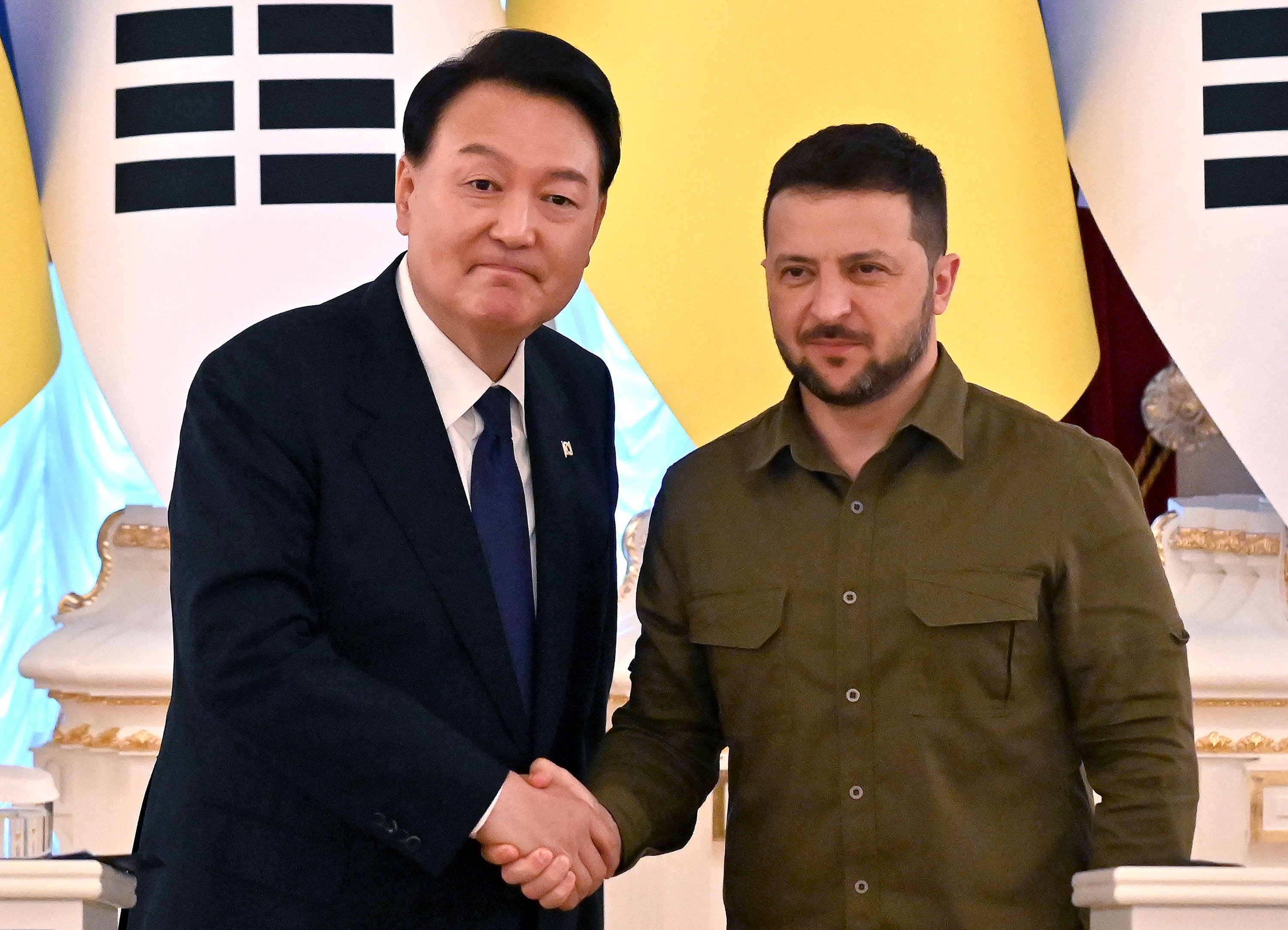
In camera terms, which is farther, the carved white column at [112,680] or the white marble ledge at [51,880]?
the carved white column at [112,680]

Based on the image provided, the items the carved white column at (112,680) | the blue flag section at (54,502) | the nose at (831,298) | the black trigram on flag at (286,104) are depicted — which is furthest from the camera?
the blue flag section at (54,502)

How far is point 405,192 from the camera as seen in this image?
1.41 meters

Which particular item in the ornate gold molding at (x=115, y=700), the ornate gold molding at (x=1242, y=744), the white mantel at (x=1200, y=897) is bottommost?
the white mantel at (x=1200, y=897)

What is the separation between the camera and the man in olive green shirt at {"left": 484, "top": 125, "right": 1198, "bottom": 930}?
1310 mm

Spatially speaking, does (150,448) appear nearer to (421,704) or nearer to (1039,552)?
(421,704)

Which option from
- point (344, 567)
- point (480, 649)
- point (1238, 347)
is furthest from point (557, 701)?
point (1238, 347)

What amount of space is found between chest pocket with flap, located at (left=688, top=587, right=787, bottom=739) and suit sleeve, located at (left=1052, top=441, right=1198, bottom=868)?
24 cm

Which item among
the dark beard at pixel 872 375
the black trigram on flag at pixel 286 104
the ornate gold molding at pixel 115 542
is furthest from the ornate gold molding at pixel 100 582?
the dark beard at pixel 872 375

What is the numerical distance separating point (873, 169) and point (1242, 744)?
1.17m

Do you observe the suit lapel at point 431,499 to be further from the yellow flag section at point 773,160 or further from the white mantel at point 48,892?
the yellow flag section at point 773,160

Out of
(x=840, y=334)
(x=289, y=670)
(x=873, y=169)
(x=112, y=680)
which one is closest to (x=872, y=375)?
(x=840, y=334)

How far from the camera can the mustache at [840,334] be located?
4.43 feet

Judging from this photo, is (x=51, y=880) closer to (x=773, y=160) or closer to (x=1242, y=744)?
(x=773, y=160)

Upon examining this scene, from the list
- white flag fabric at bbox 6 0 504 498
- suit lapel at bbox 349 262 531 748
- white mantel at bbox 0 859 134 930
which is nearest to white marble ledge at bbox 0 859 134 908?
white mantel at bbox 0 859 134 930
